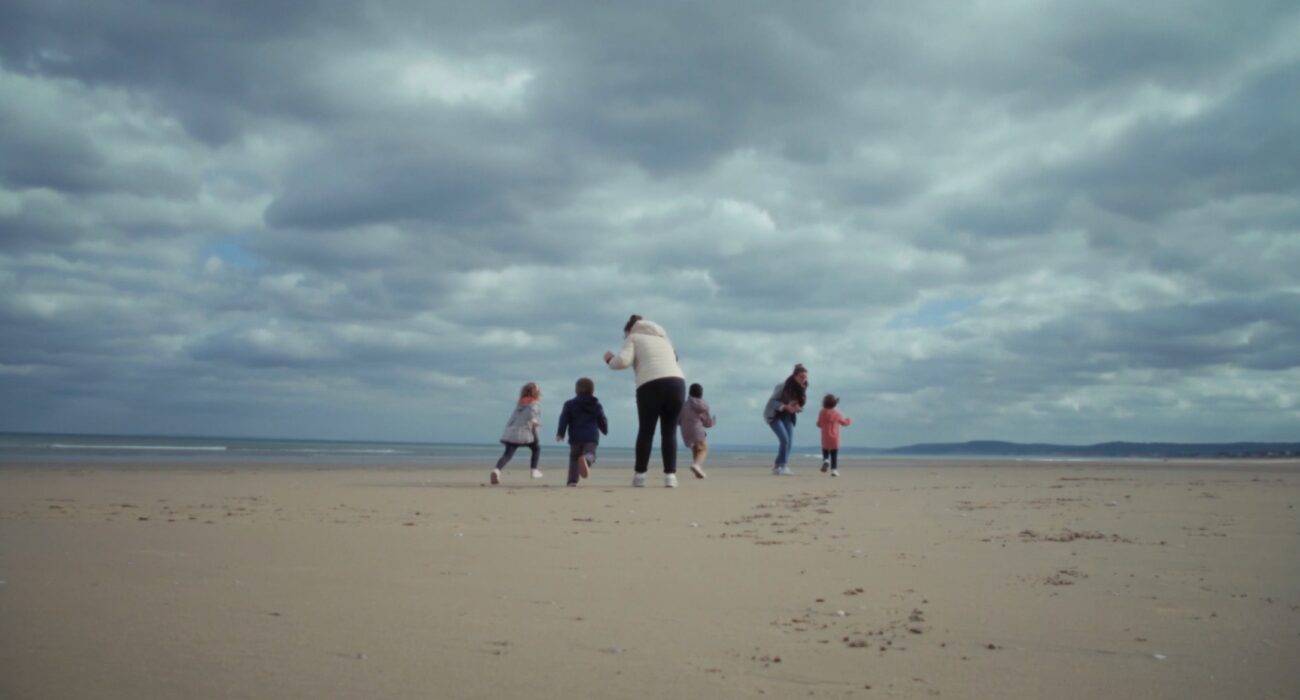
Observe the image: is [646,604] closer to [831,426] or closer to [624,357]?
[624,357]

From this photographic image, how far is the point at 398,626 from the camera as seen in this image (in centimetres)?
351

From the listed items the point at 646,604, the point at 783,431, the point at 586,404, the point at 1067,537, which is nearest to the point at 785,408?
the point at 783,431

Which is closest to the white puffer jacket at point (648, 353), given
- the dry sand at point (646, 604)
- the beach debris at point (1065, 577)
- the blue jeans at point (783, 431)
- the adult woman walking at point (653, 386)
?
the adult woman walking at point (653, 386)

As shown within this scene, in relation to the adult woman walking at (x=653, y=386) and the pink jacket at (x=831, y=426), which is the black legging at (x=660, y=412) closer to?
the adult woman walking at (x=653, y=386)

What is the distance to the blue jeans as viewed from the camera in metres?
16.8

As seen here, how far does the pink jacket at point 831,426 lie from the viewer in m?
17.3

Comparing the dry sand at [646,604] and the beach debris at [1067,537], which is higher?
the beach debris at [1067,537]

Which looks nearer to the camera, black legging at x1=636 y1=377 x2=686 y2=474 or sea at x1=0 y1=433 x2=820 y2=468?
black legging at x1=636 y1=377 x2=686 y2=474

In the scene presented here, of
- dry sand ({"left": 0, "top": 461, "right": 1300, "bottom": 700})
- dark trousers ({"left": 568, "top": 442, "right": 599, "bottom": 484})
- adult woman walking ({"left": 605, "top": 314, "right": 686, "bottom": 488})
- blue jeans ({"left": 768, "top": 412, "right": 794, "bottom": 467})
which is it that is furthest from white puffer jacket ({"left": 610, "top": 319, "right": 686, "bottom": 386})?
blue jeans ({"left": 768, "top": 412, "right": 794, "bottom": 467})

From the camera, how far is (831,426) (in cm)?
1747

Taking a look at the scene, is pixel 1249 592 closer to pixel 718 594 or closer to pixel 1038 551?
pixel 1038 551

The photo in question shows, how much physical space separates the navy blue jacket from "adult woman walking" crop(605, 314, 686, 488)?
1679mm

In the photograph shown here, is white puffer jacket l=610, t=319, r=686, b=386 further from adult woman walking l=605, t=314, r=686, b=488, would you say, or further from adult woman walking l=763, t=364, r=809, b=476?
adult woman walking l=763, t=364, r=809, b=476

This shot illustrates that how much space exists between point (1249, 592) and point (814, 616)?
7.34 ft
